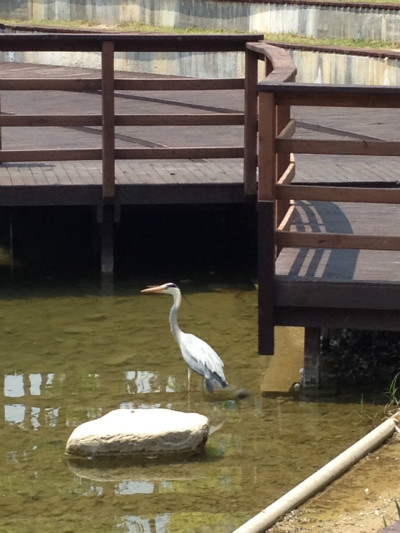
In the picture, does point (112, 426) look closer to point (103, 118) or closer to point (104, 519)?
point (104, 519)

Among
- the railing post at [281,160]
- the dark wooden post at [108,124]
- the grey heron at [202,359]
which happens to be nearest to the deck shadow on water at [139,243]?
the dark wooden post at [108,124]

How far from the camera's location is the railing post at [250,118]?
10.3 metres

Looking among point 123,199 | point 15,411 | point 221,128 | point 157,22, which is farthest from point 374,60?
point 15,411

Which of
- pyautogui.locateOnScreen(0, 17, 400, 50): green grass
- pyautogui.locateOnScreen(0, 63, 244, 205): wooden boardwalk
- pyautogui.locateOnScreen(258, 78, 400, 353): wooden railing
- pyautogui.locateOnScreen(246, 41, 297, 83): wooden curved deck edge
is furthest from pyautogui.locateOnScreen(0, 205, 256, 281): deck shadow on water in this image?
pyautogui.locateOnScreen(0, 17, 400, 50): green grass

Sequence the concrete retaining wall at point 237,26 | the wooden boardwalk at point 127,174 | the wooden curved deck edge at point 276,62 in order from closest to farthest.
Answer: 1. the wooden curved deck edge at point 276,62
2. the wooden boardwalk at point 127,174
3. the concrete retaining wall at point 237,26

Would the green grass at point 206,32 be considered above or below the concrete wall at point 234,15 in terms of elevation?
below

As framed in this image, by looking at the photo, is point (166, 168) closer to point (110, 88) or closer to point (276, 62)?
point (110, 88)

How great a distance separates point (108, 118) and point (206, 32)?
11995 mm

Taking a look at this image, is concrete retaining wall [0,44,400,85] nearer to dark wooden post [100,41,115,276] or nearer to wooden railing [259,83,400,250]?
dark wooden post [100,41,115,276]

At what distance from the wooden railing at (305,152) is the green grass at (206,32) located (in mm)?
11725

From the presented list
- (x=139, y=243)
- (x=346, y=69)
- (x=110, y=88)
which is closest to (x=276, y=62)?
(x=110, y=88)

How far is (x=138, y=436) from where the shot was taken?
692 centimetres

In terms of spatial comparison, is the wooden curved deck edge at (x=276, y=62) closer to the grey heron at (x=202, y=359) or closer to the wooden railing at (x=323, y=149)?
the wooden railing at (x=323, y=149)

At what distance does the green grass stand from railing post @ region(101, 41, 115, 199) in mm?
9331
